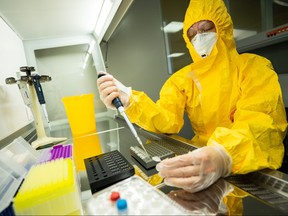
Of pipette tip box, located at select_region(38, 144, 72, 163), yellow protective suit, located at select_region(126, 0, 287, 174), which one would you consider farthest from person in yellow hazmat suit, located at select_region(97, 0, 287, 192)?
pipette tip box, located at select_region(38, 144, 72, 163)

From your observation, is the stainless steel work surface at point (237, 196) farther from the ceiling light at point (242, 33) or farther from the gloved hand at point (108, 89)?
the ceiling light at point (242, 33)

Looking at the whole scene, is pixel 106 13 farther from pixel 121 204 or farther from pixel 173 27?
pixel 121 204

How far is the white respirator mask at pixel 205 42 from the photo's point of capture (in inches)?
38.0

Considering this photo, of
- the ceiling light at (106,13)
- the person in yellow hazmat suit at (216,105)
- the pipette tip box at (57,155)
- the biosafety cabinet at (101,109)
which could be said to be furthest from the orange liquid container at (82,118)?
the ceiling light at (106,13)

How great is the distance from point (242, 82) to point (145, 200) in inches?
29.6

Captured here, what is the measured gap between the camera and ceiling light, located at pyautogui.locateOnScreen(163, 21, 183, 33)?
1534mm

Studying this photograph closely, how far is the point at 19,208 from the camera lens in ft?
1.09

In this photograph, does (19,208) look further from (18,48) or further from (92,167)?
(18,48)

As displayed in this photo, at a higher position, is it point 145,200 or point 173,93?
point 173,93

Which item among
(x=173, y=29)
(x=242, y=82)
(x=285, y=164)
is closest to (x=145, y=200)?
(x=242, y=82)

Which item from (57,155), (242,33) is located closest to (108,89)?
(57,155)

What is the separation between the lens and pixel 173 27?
1.59m

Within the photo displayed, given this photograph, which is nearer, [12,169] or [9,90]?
[12,169]

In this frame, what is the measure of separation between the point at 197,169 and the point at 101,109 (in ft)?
6.63
